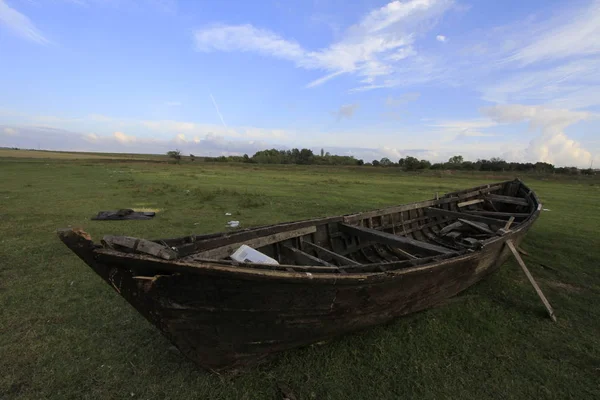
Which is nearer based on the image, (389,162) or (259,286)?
(259,286)

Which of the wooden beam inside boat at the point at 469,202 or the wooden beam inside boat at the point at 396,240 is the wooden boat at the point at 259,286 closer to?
the wooden beam inside boat at the point at 396,240

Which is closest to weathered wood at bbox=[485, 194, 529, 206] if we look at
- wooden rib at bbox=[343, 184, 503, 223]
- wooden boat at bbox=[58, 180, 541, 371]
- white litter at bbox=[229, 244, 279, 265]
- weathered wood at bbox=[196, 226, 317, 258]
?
wooden rib at bbox=[343, 184, 503, 223]

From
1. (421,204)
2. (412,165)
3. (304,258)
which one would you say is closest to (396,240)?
(304,258)

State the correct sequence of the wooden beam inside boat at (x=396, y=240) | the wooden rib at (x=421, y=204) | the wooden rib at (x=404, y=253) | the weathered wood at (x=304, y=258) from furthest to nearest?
the wooden rib at (x=421, y=204)
the wooden rib at (x=404, y=253)
the wooden beam inside boat at (x=396, y=240)
the weathered wood at (x=304, y=258)

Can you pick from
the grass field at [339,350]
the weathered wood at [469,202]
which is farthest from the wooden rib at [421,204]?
the grass field at [339,350]

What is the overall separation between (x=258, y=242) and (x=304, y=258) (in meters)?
0.69

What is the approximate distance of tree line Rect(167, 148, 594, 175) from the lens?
1946 inches

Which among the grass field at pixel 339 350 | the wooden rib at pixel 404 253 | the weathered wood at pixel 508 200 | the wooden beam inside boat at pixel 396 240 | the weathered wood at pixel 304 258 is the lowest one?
the grass field at pixel 339 350

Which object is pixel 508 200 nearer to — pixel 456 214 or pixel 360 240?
pixel 456 214

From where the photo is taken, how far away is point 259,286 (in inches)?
109

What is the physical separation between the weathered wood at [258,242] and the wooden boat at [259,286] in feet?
0.05

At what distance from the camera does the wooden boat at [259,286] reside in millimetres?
2533

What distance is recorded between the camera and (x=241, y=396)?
3.02m

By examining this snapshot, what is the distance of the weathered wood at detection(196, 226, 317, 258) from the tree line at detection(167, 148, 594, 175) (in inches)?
2069
